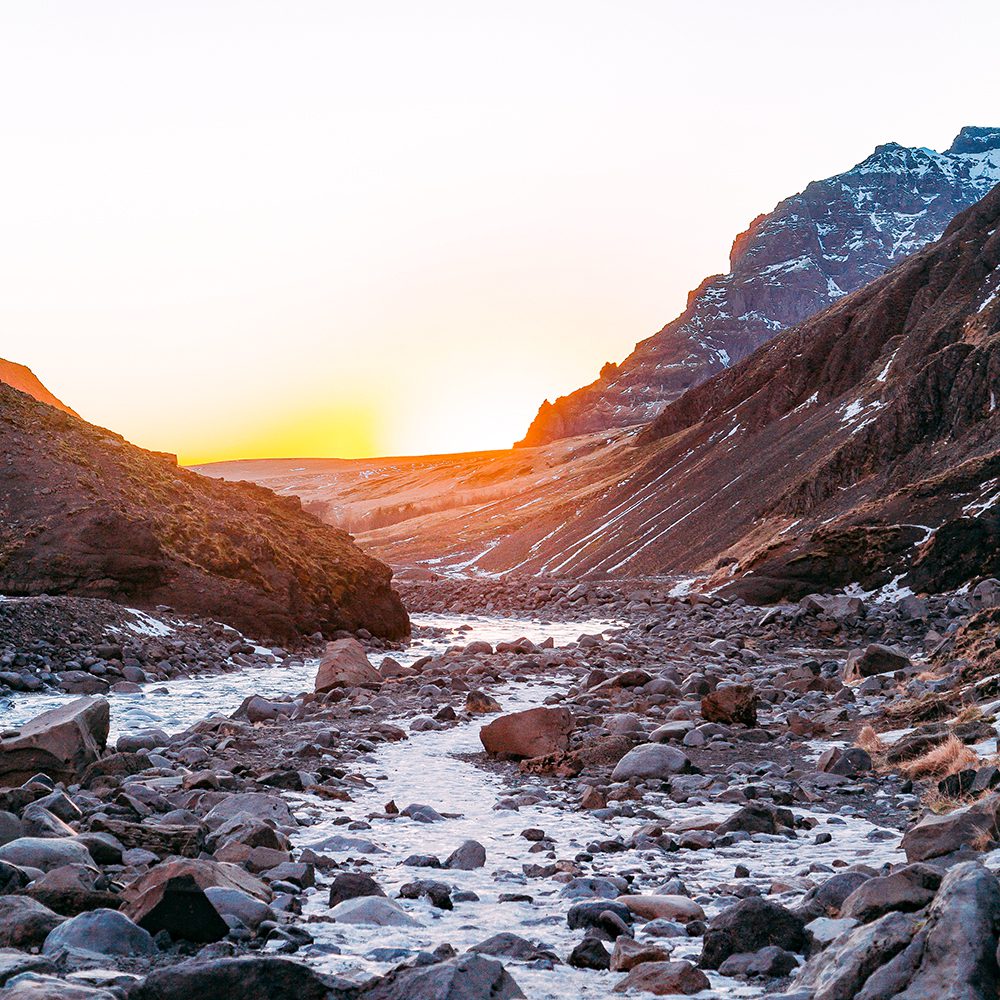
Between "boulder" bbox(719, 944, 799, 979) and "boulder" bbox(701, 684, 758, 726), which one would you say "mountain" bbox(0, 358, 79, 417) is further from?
"boulder" bbox(719, 944, 799, 979)

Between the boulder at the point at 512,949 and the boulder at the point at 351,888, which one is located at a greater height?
the boulder at the point at 351,888

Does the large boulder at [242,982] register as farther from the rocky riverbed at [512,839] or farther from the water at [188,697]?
the water at [188,697]

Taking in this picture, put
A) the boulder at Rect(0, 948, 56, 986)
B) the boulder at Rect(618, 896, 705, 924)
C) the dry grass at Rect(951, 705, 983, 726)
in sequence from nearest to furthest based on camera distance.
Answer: the boulder at Rect(0, 948, 56, 986), the boulder at Rect(618, 896, 705, 924), the dry grass at Rect(951, 705, 983, 726)

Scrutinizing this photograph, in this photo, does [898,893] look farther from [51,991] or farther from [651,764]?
[651,764]

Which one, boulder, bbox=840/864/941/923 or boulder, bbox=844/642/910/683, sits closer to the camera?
boulder, bbox=840/864/941/923

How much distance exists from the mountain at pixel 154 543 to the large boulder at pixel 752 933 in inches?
796

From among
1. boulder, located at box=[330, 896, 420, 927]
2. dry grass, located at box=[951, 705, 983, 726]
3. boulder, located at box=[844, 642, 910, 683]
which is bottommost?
boulder, located at box=[844, 642, 910, 683]

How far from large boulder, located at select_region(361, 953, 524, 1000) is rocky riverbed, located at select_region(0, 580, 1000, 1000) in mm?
14

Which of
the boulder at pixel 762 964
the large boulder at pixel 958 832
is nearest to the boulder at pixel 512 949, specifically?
the boulder at pixel 762 964

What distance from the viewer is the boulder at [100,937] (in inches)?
187

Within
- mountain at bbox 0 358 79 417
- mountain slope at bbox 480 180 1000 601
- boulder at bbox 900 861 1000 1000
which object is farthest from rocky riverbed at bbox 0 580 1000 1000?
mountain at bbox 0 358 79 417

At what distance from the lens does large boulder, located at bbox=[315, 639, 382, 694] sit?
709 inches

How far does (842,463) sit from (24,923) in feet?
187

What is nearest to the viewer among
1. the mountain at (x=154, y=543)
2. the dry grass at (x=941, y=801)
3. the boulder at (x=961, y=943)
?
the boulder at (x=961, y=943)
